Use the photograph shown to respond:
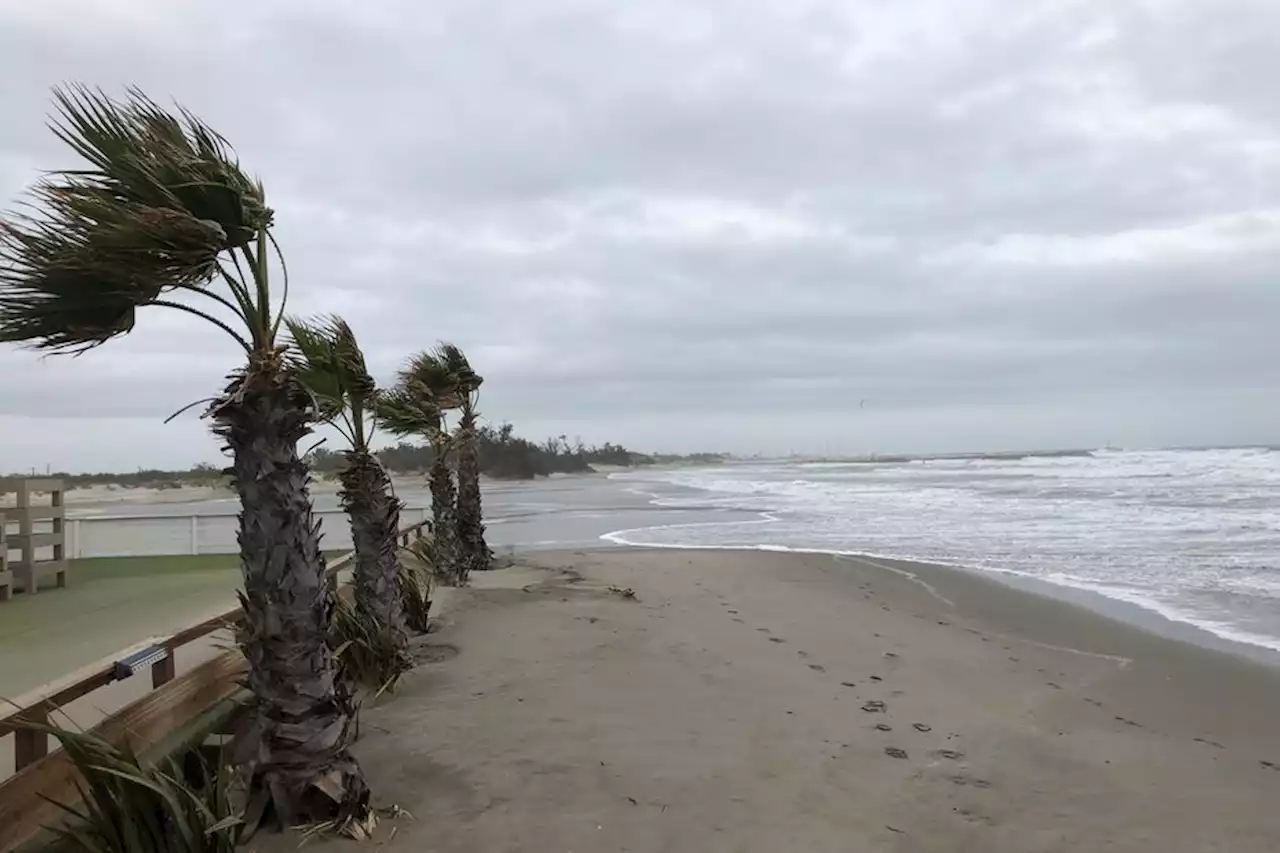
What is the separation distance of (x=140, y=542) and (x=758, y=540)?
10.6 m

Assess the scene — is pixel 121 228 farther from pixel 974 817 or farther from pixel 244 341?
pixel 974 817

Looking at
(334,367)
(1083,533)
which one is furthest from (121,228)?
(1083,533)

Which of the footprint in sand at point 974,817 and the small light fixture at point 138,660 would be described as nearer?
the small light fixture at point 138,660

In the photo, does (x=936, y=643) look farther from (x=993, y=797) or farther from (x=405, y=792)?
(x=405, y=792)

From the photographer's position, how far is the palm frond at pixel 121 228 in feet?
11.0

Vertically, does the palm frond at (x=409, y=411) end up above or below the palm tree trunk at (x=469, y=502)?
above

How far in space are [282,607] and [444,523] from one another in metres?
7.43

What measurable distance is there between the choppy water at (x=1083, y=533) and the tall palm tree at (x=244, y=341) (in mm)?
8606

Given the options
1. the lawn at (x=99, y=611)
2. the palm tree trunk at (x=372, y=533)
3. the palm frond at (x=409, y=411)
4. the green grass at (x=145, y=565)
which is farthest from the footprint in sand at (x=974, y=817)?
the green grass at (x=145, y=565)

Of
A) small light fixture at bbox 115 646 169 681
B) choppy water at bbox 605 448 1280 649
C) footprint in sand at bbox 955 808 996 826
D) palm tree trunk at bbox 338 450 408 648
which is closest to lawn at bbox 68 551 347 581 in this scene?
palm tree trunk at bbox 338 450 408 648

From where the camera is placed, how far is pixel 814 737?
5.32m

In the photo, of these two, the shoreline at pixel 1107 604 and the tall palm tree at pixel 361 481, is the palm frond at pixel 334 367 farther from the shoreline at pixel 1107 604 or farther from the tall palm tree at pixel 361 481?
the shoreline at pixel 1107 604

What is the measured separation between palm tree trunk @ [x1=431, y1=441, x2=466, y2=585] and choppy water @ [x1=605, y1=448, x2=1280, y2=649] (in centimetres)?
741

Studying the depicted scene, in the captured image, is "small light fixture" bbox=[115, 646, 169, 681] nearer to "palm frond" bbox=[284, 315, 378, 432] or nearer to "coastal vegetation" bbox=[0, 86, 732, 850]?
"coastal vegetation" bbox=[0, 86, 732, 850]
